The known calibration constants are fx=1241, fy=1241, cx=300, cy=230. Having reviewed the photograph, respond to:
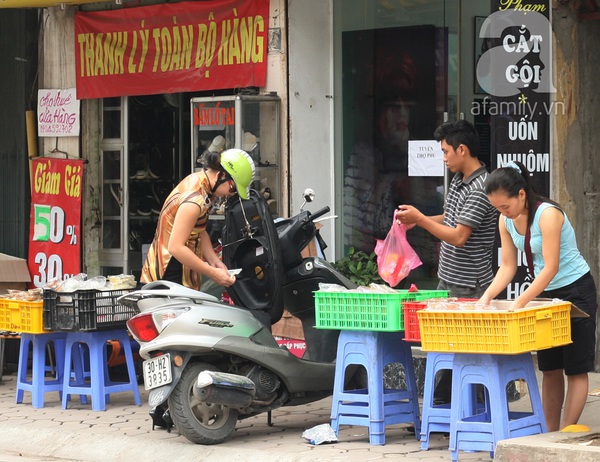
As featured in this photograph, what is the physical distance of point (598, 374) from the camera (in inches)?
373

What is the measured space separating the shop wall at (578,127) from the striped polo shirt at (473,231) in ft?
5.38

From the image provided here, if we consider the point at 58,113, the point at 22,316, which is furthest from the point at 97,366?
the point at 58,113

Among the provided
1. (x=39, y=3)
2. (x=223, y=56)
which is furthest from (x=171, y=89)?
(x=39, y=3)

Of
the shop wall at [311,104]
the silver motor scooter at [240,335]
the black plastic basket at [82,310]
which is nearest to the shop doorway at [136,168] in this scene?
the shop wall at [311,104]

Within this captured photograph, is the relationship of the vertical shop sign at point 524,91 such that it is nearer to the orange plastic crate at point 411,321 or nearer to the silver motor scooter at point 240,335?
the silver motor scooter at point 240,335

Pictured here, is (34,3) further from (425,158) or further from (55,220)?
(425,158)

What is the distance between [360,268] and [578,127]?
2204 mm

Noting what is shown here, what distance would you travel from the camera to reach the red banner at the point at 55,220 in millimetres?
12375

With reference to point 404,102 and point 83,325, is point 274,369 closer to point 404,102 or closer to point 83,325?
point 83,325

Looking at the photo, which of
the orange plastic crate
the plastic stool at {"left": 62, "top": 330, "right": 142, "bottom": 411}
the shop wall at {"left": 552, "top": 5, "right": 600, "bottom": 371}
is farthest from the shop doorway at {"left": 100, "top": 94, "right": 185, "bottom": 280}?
the orange plastic crate

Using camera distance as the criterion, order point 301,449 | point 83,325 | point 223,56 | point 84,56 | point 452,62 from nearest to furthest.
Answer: point 301,449 < point 83,325 < point 452,62 < point 223,56 < point 84,56

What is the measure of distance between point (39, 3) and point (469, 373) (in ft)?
20.5

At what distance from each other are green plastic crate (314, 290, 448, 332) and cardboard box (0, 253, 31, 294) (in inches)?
195

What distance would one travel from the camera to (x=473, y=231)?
775cm
